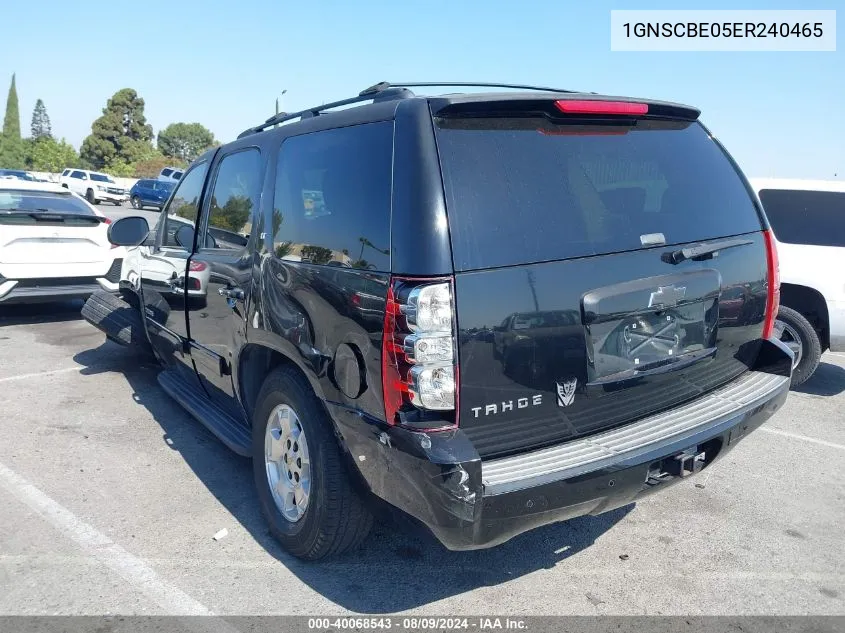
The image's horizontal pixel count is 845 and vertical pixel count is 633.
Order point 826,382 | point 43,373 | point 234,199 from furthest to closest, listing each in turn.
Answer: point 826,382, point 43,373, point 234,199

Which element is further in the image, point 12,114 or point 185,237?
point 12,114

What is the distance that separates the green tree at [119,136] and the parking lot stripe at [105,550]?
2458 inches

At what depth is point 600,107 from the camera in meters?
2.88

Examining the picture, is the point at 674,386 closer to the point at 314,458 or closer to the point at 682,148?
the point at 682,148

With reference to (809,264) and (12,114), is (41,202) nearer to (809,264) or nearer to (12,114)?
(809,264)

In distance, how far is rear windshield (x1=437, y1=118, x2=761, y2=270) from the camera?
8.32ft

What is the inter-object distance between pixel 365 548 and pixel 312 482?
2.05ft

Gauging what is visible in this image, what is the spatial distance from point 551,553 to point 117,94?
6793cm

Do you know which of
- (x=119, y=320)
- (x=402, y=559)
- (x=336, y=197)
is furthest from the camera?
(x=119, y=320)

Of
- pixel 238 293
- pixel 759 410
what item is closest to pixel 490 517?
pixel 759 410

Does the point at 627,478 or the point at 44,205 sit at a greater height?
the point at 44,205

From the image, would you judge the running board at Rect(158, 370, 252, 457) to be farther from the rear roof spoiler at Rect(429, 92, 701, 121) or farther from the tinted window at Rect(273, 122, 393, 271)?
the rear roof spoiler at Rect(429, 92, 701, 121)

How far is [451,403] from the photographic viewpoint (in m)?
2.44

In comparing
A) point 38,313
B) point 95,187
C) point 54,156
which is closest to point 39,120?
point 54,156
